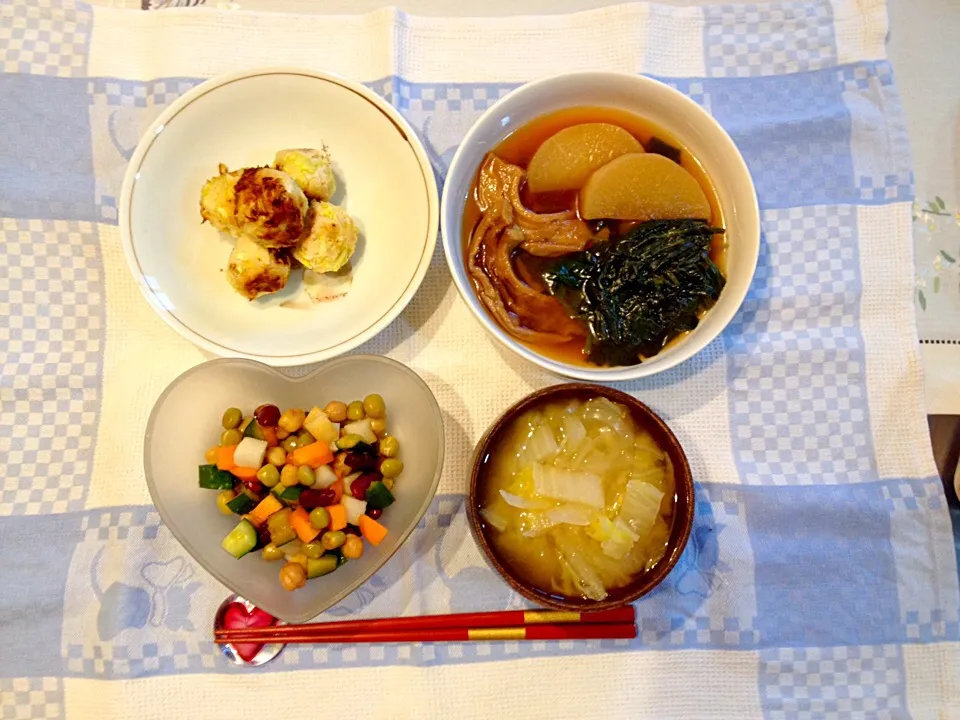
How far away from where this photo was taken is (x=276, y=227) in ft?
5.64

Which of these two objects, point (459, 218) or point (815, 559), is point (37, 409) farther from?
point (815, 559)

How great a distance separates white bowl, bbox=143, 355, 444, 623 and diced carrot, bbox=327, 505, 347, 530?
4.1 inches

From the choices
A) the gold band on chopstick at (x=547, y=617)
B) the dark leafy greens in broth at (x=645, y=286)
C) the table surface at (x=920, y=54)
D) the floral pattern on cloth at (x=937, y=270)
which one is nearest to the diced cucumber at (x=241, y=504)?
the gold band on chopstick at (x=547, y=617)

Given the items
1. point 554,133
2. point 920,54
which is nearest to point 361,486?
point 554,133

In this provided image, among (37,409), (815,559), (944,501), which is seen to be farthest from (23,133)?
(944,501)

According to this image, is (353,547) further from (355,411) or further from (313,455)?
(355,411)

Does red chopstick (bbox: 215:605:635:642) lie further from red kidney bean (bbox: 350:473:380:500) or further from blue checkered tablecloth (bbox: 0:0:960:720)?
red kidney bean (bbox: 350:473:380:500)

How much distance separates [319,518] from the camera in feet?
5.68

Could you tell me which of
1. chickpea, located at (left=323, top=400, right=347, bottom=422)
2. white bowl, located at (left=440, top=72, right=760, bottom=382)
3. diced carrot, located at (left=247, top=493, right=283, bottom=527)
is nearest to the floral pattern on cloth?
white bowl, located at (left=440, top=72, right=760, bottom=382)

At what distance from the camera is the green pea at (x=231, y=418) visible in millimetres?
1810

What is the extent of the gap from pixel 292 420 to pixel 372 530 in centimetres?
37

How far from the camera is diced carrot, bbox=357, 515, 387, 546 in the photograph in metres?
1.75

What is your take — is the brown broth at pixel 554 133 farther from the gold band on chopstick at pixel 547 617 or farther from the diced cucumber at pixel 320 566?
the diced cucumber at pixel 320 566

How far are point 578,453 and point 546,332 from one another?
1.12ft
